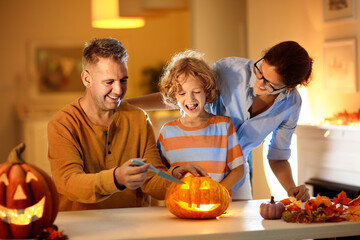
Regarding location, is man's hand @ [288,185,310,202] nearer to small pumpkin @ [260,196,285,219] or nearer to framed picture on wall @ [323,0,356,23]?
small pumpkin @ [260,196,285,219]

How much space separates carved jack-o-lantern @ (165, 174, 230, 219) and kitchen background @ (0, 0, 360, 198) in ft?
7.91

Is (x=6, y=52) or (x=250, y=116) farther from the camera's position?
(x=6, y=52)

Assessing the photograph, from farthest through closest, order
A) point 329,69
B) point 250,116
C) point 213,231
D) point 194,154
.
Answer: point 329,69, point 250,116, point 194,154, point 213,231

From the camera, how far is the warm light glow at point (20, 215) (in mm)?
1549

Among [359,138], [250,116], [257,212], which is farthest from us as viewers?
[359,138]

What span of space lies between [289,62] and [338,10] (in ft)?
6.81

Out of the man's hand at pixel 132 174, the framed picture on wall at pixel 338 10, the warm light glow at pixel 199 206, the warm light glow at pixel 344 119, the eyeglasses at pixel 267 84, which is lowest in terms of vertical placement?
the warm light glow at pixel 199 206

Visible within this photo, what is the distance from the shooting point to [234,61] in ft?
8.13

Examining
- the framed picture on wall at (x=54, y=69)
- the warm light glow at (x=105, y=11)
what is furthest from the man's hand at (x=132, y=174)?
the framed picture on wall at (x=54, y=69)

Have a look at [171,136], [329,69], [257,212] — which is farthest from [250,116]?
[329,69]

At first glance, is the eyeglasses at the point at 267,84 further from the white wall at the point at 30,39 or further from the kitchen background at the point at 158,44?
the white wall at the point at 30,39

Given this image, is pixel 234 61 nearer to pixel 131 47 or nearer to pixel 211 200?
pixel 211 200

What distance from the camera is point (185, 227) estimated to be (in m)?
1.64

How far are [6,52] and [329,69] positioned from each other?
5256 millimetres
